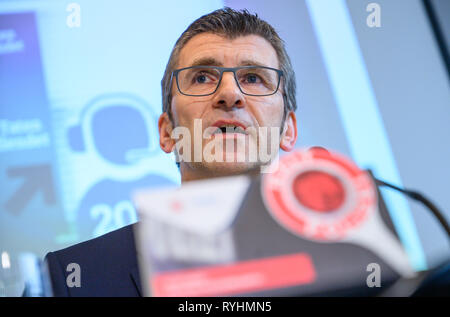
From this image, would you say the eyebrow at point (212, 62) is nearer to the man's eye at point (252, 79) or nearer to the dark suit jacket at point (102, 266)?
the man's eye at point (252, 79)

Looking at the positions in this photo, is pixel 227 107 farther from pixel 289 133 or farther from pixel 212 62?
pixel 289 133

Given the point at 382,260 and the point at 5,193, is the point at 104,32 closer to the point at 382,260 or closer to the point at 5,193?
the point at 5,193

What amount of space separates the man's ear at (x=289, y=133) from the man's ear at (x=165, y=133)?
0.23 m

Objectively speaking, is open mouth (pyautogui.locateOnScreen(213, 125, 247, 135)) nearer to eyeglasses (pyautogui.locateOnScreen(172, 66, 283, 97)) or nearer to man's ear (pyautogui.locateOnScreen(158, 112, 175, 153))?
eyeglasses (pyautogui.locateOnScreen(172, 66, 283, 97))

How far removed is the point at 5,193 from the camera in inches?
37.3

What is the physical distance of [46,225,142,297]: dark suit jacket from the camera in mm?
723

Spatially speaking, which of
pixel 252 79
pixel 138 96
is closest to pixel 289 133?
pixel 252 79

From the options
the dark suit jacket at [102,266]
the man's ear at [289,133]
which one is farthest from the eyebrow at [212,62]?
the dark suit jacket at [102,266]

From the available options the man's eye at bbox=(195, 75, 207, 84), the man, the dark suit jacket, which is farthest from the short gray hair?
the dark suit jacket

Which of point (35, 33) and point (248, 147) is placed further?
point (35, 33)

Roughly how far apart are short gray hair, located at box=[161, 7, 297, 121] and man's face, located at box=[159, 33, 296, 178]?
0.06 feet
